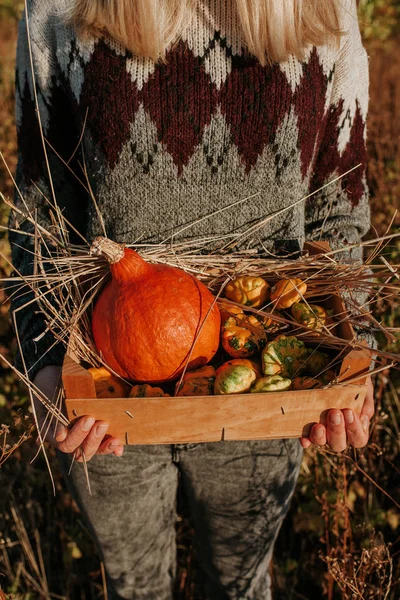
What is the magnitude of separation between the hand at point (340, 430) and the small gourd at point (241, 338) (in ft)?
0.77

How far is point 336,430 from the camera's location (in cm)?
123

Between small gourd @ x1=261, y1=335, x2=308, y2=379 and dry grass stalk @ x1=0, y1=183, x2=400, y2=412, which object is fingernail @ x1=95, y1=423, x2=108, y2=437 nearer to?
dry grass stalk @ x1=0, y1=183, x2=400, y2=412

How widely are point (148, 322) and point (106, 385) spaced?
0.19 m

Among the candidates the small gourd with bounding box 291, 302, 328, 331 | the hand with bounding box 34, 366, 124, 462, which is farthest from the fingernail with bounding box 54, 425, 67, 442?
the small gourd with bounding box 291, 302, 328, 331

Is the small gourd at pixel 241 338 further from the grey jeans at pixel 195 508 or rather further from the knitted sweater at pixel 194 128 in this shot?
the grey jeans at pixel 195 508

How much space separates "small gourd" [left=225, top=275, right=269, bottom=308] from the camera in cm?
138

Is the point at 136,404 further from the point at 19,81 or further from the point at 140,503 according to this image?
the point at 19,81

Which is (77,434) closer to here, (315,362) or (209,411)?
(209,411)

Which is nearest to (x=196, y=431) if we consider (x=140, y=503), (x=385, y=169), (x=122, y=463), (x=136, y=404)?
(x=136, y=404)

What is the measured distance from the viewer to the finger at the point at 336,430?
1.21m

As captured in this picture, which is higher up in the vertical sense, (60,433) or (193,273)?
(193,273)

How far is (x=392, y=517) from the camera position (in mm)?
2486

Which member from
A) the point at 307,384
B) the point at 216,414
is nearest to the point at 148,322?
the point at 216,414

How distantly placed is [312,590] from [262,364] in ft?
5.84
